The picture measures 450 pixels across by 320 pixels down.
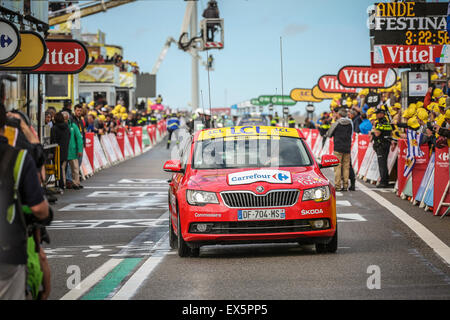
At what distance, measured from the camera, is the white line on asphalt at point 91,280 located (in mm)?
7887

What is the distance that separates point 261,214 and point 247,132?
6.50ft

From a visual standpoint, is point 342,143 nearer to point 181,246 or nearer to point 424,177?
point 424,177

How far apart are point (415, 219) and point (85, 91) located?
6145 centimetres

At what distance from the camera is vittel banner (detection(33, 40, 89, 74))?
66.4 feet

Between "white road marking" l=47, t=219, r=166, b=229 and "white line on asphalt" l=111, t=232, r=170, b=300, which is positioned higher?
"white line on asphalt" l=111, t=232, r=170, b=300

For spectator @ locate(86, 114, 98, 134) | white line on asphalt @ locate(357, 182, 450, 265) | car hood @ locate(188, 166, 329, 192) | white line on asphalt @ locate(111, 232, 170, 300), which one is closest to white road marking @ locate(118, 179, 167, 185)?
spectator @ locate(86, 114, 98, 134)

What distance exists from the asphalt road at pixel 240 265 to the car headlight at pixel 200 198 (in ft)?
2.11

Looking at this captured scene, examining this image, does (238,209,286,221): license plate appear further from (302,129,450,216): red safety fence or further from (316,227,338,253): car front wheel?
(302,129,450,216): red safety fence

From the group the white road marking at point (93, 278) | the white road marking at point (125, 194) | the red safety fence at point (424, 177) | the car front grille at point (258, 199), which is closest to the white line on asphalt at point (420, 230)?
the red safety fence at point (424, 177)

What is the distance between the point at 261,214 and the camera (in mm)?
10156

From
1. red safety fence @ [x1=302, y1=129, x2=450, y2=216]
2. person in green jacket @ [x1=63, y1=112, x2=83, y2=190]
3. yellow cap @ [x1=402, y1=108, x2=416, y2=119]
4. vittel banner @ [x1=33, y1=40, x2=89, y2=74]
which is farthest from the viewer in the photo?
person in green jacket @ [x1=63, y1=112, x2=83, y2=190]

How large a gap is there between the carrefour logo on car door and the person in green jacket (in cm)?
1204

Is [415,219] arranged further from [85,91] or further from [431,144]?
[85,91]
